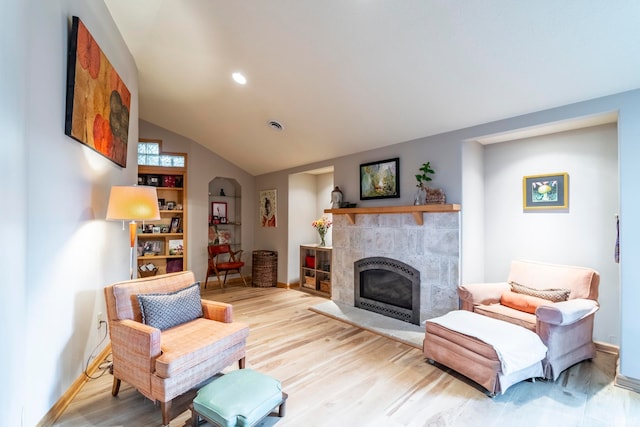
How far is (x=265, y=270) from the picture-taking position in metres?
5.86

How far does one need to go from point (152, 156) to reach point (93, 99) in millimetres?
3365

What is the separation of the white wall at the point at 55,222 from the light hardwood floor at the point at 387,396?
429 millimetres

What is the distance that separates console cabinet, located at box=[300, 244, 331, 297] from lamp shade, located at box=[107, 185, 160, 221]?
3.13 meters

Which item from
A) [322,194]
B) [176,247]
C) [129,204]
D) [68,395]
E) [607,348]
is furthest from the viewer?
[322,194]

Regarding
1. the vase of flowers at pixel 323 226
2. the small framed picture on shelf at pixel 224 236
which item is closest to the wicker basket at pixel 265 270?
the small framed picture on shelf at pixel 224 236

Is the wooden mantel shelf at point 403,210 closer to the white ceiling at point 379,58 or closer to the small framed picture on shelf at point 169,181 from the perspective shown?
the white ceiling at point 379,58

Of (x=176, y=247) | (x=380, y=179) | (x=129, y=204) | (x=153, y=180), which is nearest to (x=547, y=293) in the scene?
(x=380, y=179)

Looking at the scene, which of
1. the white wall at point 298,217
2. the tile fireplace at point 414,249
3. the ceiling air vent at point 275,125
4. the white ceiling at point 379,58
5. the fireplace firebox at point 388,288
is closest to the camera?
the white ceiling at point 379,58

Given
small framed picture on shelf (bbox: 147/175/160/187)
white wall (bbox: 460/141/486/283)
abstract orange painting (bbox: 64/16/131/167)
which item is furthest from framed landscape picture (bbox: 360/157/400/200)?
small framed picture on shelf (bbox: 147/175/160/187)

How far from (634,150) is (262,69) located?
136 inches

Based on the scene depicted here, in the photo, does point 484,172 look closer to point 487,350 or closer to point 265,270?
point 487,350

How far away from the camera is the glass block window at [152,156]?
5410mm

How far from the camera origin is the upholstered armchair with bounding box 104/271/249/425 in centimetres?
197

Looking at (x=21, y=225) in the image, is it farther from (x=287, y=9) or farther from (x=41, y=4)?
(x=287, y=9)
